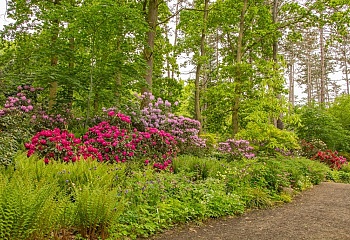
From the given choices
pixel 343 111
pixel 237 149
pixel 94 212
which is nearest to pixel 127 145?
pixel 94 212

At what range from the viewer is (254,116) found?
8.34 metres

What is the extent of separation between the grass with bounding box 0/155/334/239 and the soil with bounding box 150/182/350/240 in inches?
7.3

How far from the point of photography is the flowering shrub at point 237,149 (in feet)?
26.3

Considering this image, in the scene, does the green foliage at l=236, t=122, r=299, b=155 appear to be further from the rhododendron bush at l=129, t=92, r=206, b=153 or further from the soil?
the soil

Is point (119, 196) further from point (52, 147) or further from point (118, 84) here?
point (118, 84)

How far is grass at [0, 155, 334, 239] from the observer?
247cm

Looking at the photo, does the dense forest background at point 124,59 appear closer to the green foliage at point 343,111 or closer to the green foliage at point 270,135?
the green foliage at point 270,135

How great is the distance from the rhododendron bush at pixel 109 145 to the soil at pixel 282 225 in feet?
6.35

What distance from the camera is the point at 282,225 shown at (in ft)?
13.3

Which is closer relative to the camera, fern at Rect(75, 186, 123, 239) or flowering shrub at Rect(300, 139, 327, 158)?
fern at Rect(75, 186, 123, 239)

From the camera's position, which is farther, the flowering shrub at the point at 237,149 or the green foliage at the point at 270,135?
the green foliage at the point at 270,135

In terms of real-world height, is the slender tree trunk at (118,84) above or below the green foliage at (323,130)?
above

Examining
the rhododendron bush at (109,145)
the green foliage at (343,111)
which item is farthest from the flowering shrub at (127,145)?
the green foliage at (343,111)

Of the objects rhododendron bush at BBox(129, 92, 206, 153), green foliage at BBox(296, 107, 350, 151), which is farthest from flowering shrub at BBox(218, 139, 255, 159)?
green foliage at BBox(296, 107, 350, 151)
